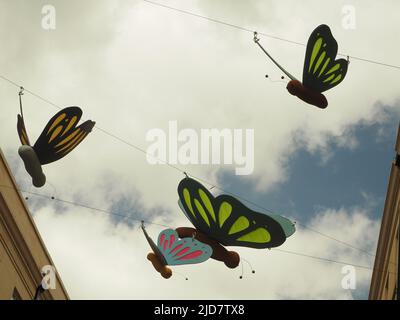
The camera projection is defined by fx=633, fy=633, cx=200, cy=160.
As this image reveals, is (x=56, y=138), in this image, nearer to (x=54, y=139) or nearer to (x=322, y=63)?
(x=54, y=139)

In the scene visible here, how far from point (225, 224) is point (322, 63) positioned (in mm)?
3819

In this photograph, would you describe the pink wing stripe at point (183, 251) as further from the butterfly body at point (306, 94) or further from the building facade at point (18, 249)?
the building facade at point (18, 249)

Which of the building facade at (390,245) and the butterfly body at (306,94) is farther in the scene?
the building facade at (390,245)

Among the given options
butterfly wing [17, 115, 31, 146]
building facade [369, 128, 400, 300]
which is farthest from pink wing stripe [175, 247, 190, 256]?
building facade [369, 128, 400, 300]

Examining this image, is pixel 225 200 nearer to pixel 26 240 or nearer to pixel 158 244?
pixel 158 244

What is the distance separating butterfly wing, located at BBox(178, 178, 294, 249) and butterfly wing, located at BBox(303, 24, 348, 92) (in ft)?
9.46

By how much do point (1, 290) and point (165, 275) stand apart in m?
7.95

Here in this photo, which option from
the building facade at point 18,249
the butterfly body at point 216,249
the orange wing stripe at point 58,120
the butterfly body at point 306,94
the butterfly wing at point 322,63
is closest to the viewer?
the butterfly wing at point 322,63

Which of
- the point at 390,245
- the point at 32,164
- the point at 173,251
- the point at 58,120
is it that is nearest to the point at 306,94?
the point at 173,251

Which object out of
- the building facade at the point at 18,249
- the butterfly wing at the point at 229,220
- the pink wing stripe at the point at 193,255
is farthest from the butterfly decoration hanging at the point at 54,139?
the building facade at the point at 18,249

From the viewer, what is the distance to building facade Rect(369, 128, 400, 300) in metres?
21.4

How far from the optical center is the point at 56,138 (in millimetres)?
14008

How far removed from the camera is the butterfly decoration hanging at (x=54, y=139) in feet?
44.8
